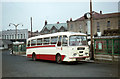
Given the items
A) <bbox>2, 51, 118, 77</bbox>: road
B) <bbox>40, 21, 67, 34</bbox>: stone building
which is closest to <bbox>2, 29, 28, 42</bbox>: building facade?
<bbox>40, 21, 67, 34</bbox>: stone building

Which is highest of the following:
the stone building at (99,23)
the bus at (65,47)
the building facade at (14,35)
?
the stone building at (99,23)

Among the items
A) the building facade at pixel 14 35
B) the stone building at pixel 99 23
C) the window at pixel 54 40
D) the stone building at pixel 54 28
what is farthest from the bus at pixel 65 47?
→ the building facade at pixel 14 35

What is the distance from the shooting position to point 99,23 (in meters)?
59.1

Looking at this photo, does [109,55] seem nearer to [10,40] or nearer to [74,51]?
[74,51]

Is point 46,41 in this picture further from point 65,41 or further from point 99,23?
point 99,23

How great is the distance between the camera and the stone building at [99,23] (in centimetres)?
Answer: 5558

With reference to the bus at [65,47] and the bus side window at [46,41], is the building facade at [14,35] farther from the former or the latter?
the bus at [65,47]

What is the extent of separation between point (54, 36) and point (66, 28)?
196 ft

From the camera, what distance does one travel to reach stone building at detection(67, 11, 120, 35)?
55.6 metres

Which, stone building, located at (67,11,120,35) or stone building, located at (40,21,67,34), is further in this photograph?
stone building, located at (40,21,67,34)

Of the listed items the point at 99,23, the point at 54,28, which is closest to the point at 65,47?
the point at 99,23

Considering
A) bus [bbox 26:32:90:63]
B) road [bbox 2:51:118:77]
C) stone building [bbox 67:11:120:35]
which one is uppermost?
stone building [bbox 67:11:120:35]

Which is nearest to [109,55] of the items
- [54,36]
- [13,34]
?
[54,36]

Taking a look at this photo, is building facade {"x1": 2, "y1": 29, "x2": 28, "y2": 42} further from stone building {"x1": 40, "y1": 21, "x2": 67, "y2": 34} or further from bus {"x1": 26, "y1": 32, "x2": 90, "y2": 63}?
bus {"x1": 26, "y1": 32, "x2": 90, "y2": 63}
